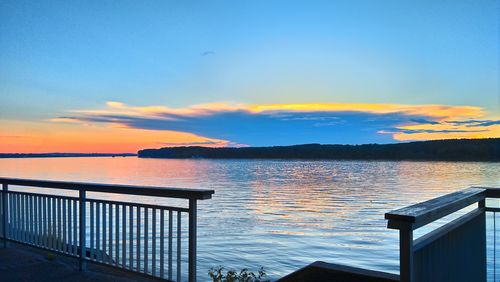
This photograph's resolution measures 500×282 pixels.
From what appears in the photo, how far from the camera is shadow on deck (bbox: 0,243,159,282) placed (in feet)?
13.5

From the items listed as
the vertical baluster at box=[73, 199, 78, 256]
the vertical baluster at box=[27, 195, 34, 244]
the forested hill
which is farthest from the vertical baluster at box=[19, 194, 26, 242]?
the forested hill

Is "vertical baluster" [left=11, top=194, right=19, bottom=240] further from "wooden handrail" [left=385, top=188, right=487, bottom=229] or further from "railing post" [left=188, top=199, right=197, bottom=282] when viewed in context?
"wooden handrail" [left=385, top=188, right=487, bottom=229]

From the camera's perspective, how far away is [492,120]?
23.6 meters

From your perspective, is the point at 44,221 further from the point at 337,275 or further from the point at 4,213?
the point at 337,275

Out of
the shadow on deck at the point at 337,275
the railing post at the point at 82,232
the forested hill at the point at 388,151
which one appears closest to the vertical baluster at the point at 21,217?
the railing post at the point at 82,232

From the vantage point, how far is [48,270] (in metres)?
4.45

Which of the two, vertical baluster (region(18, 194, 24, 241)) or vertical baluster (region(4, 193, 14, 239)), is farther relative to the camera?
vertical baluster (region(4, 193, 14, 239))

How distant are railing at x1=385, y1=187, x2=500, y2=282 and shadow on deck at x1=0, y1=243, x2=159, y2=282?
2.58 meters

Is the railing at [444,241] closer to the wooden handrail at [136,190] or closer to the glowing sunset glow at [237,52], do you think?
the wooden handrail at [136,190]

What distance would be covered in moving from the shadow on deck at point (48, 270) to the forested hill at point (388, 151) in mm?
39194

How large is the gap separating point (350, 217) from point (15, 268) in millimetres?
16349

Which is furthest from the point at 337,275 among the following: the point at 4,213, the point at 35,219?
the point at 4,213

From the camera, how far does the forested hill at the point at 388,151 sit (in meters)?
46.3

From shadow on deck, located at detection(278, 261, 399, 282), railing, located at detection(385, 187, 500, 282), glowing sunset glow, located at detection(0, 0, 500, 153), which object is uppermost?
glowing sunset glow, located at detection(0, 0, 500, 153)
